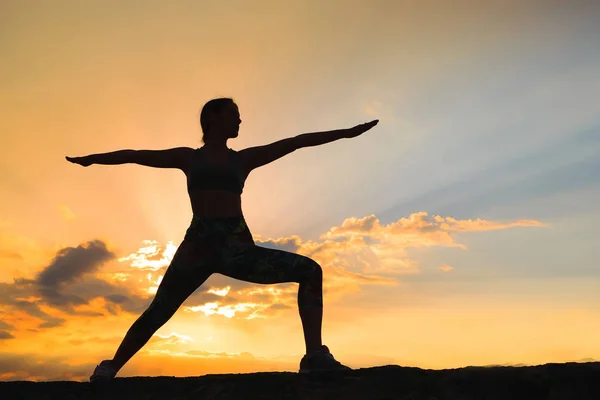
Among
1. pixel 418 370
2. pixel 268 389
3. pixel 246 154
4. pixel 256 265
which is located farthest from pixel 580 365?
pixel 246 154

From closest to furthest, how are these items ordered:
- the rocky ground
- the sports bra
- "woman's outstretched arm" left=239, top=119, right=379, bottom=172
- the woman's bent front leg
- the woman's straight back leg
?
1. the rocky ground
2. the woman's bent front leg
3. the woman's straight back leg
4. the sports bra
5. "woman's outstretched arm" left=239, top=119, right=379, bottom=172

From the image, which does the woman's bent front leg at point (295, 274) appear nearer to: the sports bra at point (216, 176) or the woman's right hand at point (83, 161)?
the sports bra at point (216, 176)

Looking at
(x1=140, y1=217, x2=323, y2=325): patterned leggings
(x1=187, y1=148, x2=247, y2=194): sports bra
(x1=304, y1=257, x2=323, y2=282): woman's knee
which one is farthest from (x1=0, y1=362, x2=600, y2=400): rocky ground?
(x1=187, y1=148, x2=247, y2=194): sports bra

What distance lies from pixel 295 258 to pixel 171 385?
5.41ft

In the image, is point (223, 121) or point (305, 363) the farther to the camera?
point (223, 121)

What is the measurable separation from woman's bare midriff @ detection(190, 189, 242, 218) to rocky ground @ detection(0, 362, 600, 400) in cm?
165

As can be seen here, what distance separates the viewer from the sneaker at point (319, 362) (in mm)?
5969

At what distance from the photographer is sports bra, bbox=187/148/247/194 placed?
21.3 ft

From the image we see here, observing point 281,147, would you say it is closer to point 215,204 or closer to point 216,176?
point 216,176

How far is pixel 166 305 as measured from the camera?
641cm

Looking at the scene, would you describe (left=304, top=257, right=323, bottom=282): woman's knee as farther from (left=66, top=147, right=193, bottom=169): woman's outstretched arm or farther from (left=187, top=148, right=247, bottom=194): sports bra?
(left=66, top=147, right=193, bottom=169): woman's outstretched arm

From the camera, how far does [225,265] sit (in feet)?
20.9

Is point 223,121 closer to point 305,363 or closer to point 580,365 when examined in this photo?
point 305,363

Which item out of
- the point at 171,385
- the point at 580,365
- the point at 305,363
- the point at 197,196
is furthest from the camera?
the point at 197,196
